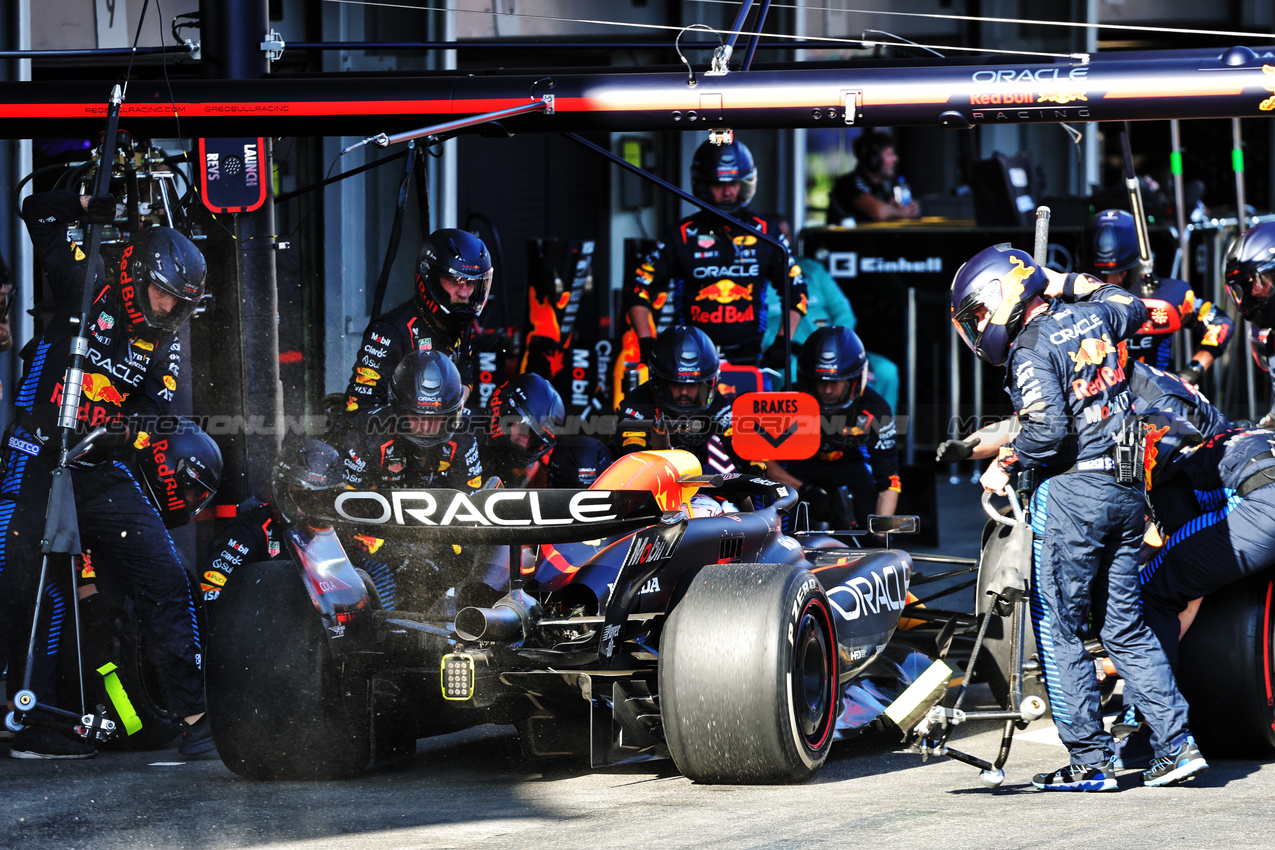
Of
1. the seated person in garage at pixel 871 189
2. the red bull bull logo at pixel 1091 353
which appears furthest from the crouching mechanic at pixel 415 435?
the seated person in garage at pixel 871 189

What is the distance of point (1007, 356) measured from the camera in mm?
5891

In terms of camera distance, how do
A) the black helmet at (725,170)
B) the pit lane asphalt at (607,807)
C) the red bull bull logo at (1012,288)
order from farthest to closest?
1. the black helmet at (725,170)
2. the red bull bull logo at (1012,288)
3. the pit lane asphalt at (607,807)

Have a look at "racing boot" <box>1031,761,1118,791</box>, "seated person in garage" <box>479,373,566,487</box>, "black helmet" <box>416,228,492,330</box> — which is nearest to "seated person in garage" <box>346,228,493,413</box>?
"black helmet" <box>416,228,492,330</box>

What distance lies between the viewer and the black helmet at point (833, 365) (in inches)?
356

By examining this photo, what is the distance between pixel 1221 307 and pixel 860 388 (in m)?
4.80

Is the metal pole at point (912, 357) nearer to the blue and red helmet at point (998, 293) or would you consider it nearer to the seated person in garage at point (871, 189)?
the seated person in garage at point (871, 189)

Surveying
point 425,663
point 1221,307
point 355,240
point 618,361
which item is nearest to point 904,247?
point 1221,307

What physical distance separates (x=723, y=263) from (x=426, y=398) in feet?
10.5

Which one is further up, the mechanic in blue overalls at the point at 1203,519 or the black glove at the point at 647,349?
the black glove at the point at 647,349

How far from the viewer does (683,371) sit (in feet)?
28.0

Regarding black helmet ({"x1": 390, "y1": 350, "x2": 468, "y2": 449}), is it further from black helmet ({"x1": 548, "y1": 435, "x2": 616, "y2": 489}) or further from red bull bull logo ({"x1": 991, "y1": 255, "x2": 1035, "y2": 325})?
red bull bull logo ({"x1": 991, "y1": 255, "x2": 1035, "y2": 325})

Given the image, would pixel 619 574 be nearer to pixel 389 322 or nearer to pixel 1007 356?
pixel 1007 356

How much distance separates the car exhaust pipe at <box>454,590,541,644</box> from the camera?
5.27 metres

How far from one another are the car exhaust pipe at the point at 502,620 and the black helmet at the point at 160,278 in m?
2.31
